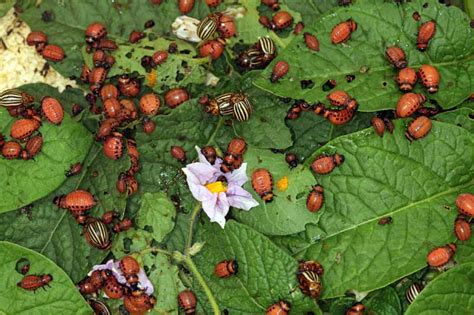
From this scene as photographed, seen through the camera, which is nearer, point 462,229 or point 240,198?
point 462,229

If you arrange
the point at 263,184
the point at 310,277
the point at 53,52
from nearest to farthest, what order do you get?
1. the point at 310,277
2. the point at 263,184
3. the point at 53,52

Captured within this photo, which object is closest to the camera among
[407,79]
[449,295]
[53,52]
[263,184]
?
[449,295]

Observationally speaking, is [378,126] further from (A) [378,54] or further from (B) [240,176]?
(B) [240,176]

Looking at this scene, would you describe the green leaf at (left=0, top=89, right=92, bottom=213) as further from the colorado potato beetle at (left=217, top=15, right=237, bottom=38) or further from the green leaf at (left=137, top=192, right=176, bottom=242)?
the colorado potato beetle at (left=217, top=15, right=237, bottom=38)

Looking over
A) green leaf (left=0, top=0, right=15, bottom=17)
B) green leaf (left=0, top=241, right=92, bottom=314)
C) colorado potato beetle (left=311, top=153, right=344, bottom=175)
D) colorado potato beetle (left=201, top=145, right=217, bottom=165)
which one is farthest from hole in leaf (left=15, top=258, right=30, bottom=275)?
colorado potato beetle (left=311, top=153, right=344, bottom=175)

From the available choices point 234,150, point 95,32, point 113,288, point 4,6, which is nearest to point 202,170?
point 234,150

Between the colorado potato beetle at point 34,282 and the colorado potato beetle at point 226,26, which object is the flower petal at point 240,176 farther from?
the colorado potato beetle at point 34,282

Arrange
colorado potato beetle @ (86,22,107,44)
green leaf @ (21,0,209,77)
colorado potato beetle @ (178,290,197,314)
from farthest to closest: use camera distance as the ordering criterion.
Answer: green leaf @ (21,0,209,77) < colorado potato beetle @ (86,22,107,44) < colorado potato beetle @ (178,290,197,314)
